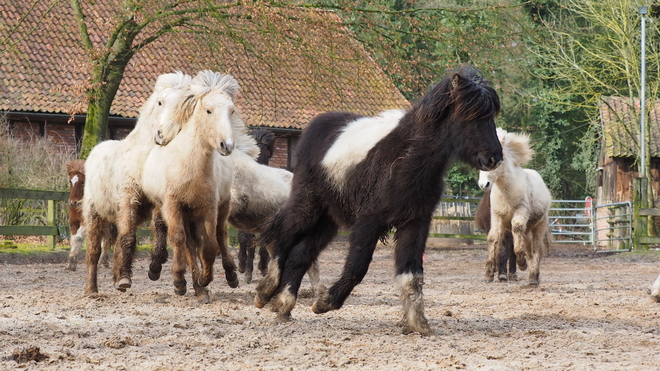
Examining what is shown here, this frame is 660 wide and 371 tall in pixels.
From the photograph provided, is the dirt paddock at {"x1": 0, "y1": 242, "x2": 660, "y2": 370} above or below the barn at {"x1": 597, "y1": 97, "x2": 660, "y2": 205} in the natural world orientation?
below

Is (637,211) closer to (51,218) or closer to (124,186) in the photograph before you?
(51,218)

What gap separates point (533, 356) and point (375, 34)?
13.3 meters

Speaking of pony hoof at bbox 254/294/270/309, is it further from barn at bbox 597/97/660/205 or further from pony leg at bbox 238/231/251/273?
barn at bbox 597/97/660/205

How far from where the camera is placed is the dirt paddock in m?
5.22

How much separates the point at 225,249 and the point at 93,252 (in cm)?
142

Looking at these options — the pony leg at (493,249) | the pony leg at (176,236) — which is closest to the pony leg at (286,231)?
the pony leg at (176,236)

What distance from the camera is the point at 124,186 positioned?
8.56 m

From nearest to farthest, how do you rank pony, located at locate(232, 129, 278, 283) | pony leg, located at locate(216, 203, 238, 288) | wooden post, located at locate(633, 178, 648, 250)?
pony leg, located at locate(216, 203, 238, 288) < pony, located at locate(232, 129, 278, 283) < wooden post, located at locate(633, 178, 648, 250)

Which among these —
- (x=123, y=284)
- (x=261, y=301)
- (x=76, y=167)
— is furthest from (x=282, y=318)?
(x=76, y=167)

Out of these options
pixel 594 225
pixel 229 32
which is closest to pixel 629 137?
pixel 594 225

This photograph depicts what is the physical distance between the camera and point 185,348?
5613 mm

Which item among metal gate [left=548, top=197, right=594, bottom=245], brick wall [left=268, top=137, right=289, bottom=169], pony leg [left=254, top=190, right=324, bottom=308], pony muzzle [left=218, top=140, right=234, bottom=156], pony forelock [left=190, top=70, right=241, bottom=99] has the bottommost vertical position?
metal gate [left=548, top=197, right=594, bottom=245]

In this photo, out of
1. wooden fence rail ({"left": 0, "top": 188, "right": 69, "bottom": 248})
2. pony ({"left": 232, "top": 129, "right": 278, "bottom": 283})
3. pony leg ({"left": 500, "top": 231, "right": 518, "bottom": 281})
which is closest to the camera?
pony ({"left": 232, "top": 129, "right": 278, "bottom": 283})

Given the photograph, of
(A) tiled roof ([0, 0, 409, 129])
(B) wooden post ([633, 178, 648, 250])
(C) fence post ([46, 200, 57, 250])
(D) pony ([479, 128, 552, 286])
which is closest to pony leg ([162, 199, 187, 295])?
(D) pony ([479, 128, 552, 286])
